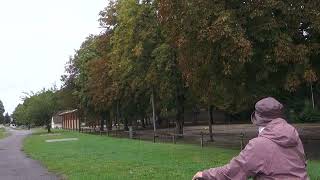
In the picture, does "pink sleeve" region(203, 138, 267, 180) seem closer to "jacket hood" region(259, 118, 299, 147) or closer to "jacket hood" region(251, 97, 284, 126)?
"jacket hood" region(259, 118, 299, 147)

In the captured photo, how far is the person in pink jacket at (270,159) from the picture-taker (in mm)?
4539

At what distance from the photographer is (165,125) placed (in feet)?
264

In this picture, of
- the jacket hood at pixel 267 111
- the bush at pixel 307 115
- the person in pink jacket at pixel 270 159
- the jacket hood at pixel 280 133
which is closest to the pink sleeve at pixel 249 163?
the person in pink jacket at pixel 270 159

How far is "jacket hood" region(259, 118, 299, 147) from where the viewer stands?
4.59 m

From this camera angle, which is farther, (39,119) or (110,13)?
(39,119)

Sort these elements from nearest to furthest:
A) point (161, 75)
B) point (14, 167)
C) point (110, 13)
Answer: point (14, 167) < point (161, 75) < point (110, 13)

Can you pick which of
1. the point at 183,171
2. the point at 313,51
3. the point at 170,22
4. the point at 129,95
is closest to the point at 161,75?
the point at 129,95

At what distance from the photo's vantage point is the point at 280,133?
461cm

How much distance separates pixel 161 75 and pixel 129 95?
12833mm

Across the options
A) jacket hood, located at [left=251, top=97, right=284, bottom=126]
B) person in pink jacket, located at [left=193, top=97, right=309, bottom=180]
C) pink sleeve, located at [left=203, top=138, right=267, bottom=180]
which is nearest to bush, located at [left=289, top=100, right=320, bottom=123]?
jacket hood, located at [left=251, top=97, right=284, bottom=126]

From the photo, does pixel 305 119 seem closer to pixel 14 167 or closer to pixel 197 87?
pixel 197 87

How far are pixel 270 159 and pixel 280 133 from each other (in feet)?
0.71

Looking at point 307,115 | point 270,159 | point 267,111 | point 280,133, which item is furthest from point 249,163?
point 307,115

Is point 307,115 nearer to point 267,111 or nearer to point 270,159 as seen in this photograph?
point 267,111
